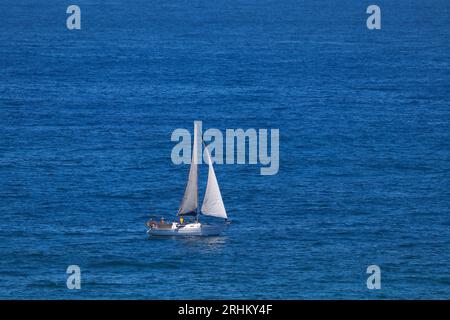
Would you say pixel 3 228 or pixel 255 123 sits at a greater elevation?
pixel 255 123

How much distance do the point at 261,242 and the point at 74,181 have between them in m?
30.8

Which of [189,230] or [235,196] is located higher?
[235,196]

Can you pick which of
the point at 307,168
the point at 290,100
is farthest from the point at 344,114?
the point at 307,168

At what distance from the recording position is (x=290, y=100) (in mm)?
190625

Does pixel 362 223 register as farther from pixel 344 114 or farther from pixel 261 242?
pixel 344 114

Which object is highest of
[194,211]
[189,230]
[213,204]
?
[213,204]

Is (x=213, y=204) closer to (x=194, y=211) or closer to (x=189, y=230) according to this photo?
(x=194, y=211)

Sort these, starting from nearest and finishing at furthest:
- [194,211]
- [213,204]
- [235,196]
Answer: [194,211] → [213,204] → [235,196]

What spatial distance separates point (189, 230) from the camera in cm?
11281

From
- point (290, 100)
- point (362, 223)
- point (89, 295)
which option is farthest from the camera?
point (290, 100)

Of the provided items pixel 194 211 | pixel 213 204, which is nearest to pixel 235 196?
pixel 213 204

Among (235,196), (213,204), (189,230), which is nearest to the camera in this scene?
(189,230)

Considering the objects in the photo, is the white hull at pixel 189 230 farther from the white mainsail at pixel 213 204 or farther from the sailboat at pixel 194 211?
Answer: the white mainsail at pixel 213 204

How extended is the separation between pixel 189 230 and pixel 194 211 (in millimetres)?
2354
